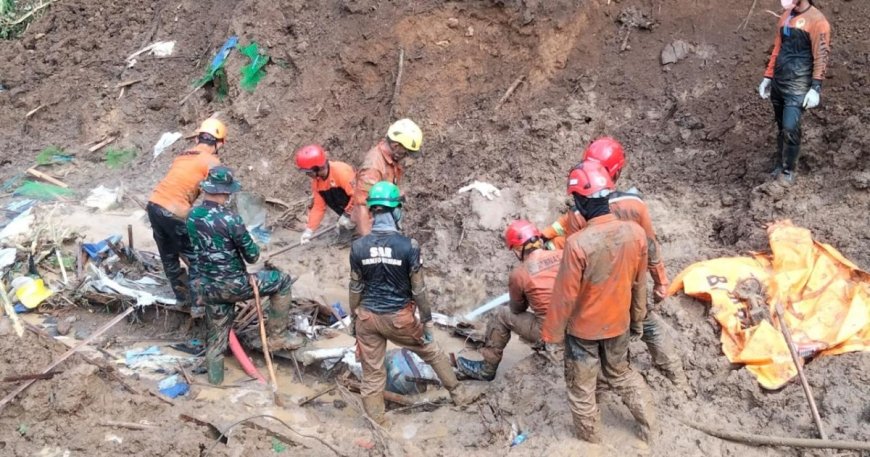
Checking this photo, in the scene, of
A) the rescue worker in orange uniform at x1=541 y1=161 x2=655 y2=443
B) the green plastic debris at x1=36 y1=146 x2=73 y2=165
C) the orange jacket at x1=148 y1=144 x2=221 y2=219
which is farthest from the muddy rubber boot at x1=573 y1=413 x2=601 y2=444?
the green plastic debris at x1=36 y1=146 x2=73 y2=165

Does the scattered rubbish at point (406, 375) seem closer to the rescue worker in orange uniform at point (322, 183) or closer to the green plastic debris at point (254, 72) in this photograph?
the rescue worker in orange uniform at point (322, 183)

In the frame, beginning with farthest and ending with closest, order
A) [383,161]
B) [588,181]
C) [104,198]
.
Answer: [104,198] < [383,161] < [588,181]

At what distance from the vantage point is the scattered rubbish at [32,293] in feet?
23.9

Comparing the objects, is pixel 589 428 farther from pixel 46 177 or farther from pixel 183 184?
pixel 46 177

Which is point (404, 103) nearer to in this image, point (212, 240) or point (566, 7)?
point (566, 7)

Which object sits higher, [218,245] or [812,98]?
[812,98]

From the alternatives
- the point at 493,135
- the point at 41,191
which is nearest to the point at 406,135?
the point at 493,135

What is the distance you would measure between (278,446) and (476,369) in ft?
6.28

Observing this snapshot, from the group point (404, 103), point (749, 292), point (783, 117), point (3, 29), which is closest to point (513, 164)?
point (404, 103)

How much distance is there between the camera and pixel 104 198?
407 inches

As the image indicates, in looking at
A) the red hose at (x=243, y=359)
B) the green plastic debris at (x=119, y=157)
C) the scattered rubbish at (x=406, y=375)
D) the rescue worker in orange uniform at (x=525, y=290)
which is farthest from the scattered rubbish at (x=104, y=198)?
the rescue worker in orange uniform at (x=525, y=290)

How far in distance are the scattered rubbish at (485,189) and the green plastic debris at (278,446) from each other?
4.18 metres

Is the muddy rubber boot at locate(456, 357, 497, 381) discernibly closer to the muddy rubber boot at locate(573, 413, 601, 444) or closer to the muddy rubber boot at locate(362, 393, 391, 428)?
the muddy rubber boot at locate(362, 393, 391, 428)

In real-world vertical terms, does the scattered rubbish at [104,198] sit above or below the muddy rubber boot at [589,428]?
below
